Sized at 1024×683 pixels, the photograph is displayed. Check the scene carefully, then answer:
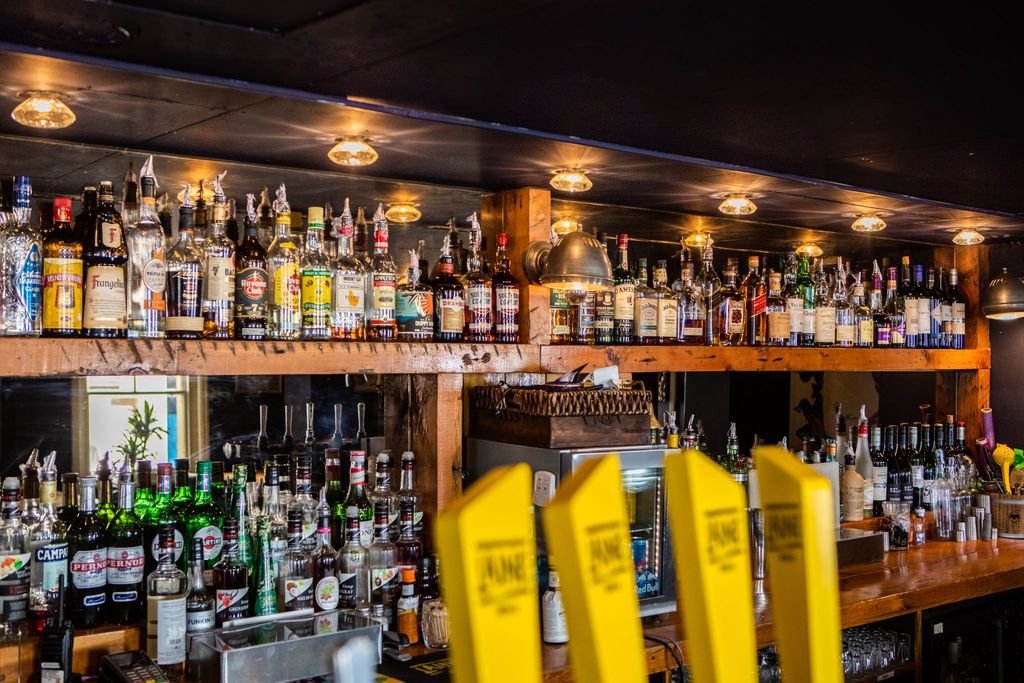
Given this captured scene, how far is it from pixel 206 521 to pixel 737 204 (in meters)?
1.99

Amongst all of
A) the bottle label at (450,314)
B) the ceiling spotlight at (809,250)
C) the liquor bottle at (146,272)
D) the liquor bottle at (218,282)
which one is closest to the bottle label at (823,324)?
the ceiling spotlight at (809,250)

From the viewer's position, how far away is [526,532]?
72 cm

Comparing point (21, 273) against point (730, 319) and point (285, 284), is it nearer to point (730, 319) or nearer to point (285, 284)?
point (285, 284)

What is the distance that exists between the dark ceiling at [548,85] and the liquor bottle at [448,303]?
282 mm

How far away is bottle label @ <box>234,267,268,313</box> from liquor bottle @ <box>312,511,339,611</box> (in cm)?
59

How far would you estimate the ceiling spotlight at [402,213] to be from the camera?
3.32 meters

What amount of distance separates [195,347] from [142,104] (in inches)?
23.2

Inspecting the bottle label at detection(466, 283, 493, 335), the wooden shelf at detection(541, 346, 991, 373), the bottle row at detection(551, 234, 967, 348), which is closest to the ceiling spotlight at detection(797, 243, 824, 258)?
the bottle row at detection(551, 234, 967, 348)

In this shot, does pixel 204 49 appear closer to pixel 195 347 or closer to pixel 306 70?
pixel 306 70

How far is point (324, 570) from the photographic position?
2594mm

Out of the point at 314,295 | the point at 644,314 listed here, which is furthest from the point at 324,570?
the point at 644,314

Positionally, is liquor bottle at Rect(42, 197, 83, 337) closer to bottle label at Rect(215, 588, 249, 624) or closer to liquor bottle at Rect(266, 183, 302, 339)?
liquor bottle at Rect(266, 183, 302, 339)

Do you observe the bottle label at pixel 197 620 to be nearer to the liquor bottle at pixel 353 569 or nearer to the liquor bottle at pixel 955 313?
the liquor bottle at pixel 353 569

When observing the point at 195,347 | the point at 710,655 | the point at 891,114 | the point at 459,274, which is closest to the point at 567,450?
the point at 459,274
